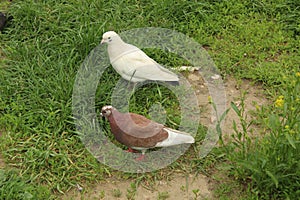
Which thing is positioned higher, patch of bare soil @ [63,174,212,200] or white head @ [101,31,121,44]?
white head @ [101,31,121,44]

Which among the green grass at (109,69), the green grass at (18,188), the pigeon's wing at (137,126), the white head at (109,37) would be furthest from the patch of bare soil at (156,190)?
the white head at (109,37)

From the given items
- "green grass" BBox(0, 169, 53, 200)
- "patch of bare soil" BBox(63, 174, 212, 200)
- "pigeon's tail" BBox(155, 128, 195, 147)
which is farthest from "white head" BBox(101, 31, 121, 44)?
"green grass" BBox(0, 169, 53, 200)

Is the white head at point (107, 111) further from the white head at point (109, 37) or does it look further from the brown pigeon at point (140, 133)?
the white head at point (109, 37)

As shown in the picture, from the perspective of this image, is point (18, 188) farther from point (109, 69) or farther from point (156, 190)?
point (109, 69)

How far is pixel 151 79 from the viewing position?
4605 mm

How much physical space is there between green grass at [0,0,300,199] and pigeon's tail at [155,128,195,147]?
0.18 m

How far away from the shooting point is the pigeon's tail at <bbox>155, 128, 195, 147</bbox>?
13.3 feet

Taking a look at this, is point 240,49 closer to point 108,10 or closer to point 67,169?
point 108,10

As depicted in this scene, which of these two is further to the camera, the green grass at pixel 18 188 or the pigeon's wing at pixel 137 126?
the pigeon's wing at pixel 137 126

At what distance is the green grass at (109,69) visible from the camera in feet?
12.6

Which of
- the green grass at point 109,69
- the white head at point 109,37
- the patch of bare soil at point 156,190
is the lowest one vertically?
the patch of bare soil at point 156,190

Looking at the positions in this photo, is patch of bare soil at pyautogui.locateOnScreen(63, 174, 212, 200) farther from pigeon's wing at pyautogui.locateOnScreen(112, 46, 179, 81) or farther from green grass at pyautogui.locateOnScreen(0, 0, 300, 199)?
pigeon's wing at pyautogui.locateOnScreen(112, 46, 179, 81)

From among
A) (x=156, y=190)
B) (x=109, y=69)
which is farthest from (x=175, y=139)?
(x=109, y=69)

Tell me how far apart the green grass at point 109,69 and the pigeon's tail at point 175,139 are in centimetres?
18
